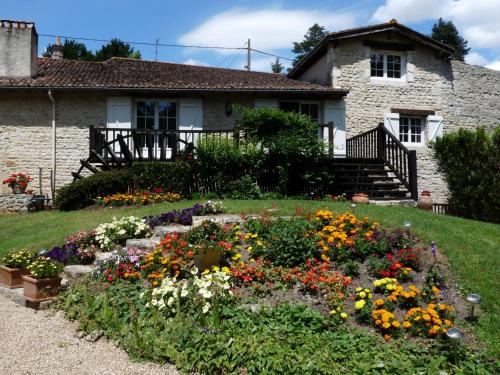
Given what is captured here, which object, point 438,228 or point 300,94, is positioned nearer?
point 438,228

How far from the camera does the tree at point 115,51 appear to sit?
27422 millimetres

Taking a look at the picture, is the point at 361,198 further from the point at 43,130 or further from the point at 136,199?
the point at 43,130

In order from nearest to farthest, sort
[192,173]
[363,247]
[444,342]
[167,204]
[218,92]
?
[444,342], [363,247], [167,204], [192,173], [218,92]

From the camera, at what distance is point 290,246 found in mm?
5949

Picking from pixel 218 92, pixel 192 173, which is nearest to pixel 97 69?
pixel 218 92

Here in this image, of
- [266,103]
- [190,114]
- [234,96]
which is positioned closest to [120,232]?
[190,114]

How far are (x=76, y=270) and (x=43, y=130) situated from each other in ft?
32.2

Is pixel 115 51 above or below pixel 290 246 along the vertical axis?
above

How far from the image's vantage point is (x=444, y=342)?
4.00m

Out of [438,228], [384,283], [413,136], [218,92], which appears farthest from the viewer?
[413,136]

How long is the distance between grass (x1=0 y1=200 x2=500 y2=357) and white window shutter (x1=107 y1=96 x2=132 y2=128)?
437 centimetres

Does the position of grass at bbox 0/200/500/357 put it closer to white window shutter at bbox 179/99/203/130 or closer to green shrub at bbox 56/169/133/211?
green shrub at bbox 56/169/133/211

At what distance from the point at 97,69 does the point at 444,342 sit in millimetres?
16033

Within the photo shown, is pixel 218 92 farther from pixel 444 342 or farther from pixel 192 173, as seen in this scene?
pixel 444 342
